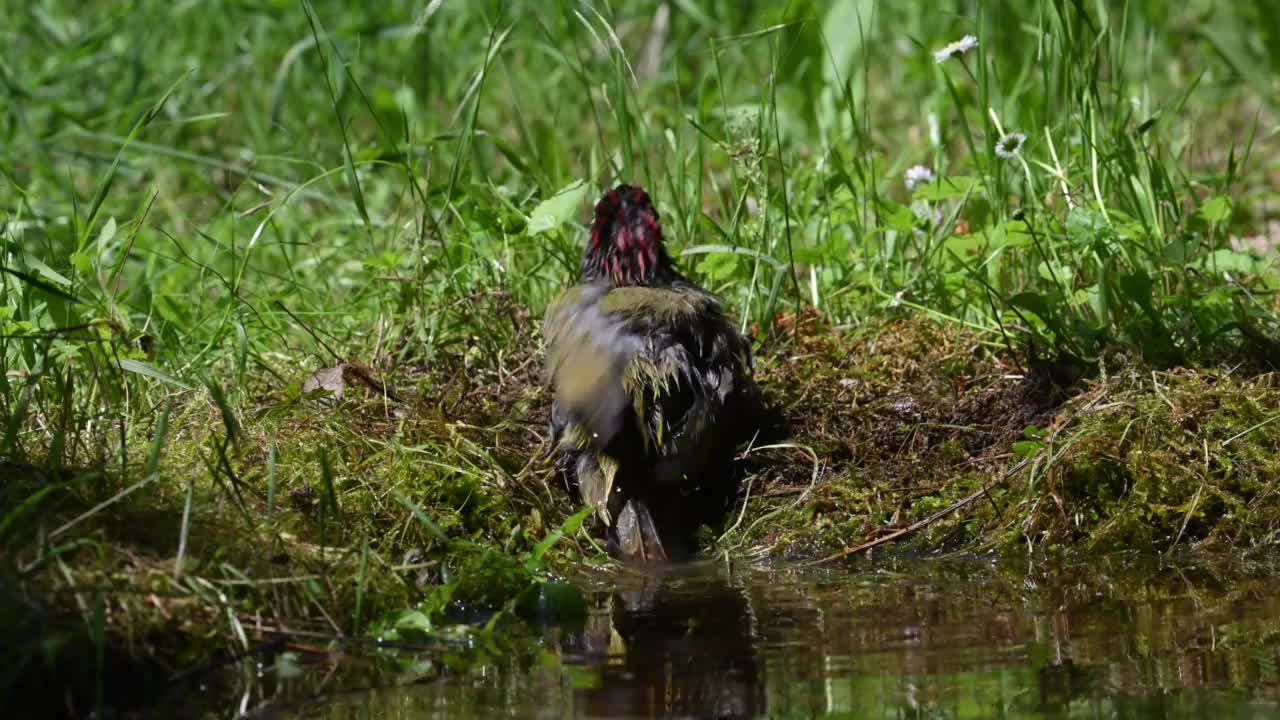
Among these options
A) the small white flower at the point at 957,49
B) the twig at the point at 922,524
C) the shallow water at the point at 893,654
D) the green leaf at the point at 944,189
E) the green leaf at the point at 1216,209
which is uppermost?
the small white flower at the point at 957,49

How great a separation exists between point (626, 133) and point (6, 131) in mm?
3589

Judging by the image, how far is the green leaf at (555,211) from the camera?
5.01 metres

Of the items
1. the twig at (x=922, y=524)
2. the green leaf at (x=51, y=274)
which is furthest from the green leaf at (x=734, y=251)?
the green leaf at (x=51, y=274)

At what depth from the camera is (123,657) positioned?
300 cm

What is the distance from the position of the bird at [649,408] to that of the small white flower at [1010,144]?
43.6 inches

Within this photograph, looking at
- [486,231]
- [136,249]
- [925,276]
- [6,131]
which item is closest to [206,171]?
[6,131]

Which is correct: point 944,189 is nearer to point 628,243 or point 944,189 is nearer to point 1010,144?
point 1010,144

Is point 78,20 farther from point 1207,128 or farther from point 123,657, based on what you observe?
point 123,657

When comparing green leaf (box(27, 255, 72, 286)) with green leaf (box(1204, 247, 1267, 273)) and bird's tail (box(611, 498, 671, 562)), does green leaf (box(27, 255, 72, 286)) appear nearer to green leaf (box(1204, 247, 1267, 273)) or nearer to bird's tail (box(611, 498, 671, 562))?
bird's tail (box(611, 498, 671, 562))

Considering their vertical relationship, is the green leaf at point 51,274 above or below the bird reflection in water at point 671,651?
above

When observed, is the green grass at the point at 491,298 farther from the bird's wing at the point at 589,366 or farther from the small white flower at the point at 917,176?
the bird's wing at the point at 589,366

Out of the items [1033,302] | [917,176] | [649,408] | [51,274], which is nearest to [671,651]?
[649,408]

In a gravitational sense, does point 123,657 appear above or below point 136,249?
below

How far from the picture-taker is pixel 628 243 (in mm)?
4840
